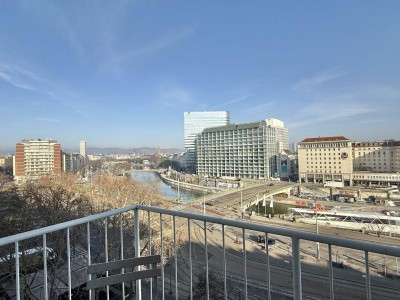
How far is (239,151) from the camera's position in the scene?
2347 inches

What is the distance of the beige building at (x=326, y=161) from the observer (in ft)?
161

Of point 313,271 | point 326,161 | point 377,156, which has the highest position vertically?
point 313,271

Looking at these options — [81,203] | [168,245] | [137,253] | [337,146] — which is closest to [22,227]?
[81,203]

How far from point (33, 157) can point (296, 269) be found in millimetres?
55290

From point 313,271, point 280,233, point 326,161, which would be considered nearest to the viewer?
point 280,233

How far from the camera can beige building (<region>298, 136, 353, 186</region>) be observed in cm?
4919

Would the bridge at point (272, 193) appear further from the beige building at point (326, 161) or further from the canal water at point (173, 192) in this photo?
the canal water at point (173, 192)

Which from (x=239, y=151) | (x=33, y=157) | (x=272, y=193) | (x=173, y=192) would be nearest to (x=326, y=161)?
(x=239, y=151)

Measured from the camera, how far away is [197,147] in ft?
217

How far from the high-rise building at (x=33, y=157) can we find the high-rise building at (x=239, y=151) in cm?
3176

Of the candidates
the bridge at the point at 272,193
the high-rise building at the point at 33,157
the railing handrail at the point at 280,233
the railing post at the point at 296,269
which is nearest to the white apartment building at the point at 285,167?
the bridge at the point at 272,193

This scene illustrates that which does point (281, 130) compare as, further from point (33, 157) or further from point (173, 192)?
point (33, 157)

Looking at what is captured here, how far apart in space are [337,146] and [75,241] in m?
51.0

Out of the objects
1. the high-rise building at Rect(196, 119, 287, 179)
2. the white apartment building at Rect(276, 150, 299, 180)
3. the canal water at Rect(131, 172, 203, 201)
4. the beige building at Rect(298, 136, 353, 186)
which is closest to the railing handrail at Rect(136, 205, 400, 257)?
the canal water at Rect(131, 172, 203, 201)
